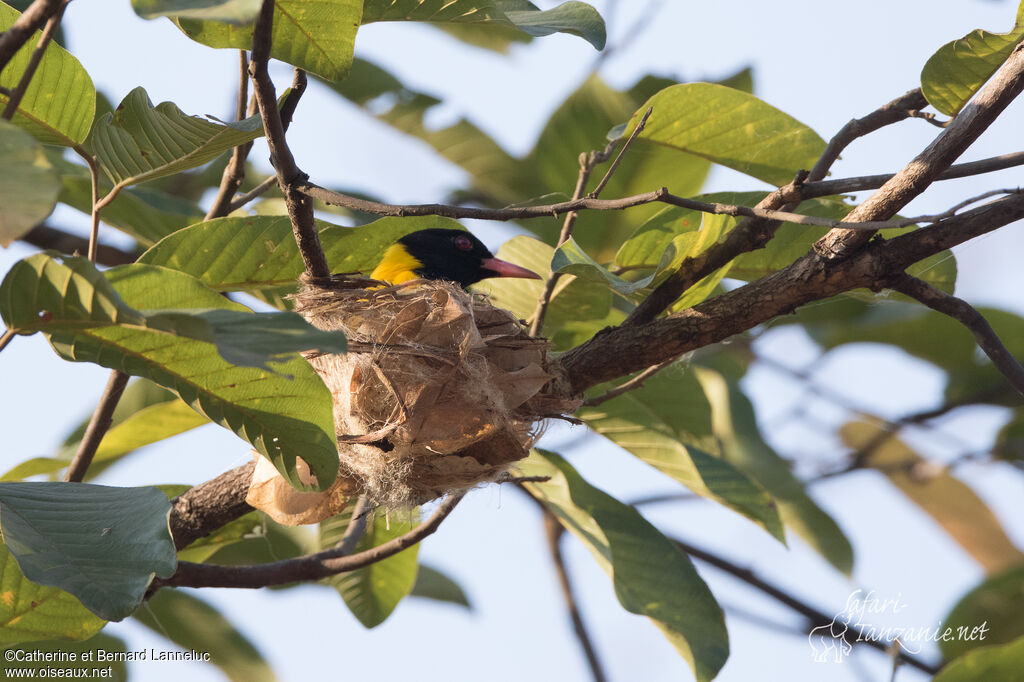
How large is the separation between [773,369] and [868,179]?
10.6 ft

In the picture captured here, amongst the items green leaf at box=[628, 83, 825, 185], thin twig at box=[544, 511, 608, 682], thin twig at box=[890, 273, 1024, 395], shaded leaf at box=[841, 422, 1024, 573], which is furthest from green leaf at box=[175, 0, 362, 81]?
shaded leaf at box=[841, 422, 1024, 573]

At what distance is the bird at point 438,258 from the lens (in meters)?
4.30

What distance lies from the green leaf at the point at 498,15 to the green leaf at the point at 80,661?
181cm

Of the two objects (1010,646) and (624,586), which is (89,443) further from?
(1010,646)

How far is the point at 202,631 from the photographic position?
3814mm

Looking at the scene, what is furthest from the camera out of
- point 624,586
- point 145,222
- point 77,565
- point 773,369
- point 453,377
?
point 773,369

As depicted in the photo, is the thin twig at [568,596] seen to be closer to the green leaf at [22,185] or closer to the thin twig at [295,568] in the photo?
the thin twig at [295,568]

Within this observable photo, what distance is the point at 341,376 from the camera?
8.43 ft

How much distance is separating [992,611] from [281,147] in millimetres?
3260

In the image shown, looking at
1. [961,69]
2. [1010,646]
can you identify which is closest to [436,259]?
[961,69]

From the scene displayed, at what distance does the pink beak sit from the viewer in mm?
3400

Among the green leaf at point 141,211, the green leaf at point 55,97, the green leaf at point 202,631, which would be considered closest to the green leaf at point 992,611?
the green leaf at point 202,631

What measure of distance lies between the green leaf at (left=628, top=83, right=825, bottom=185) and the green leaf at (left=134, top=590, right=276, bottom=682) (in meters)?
2.39

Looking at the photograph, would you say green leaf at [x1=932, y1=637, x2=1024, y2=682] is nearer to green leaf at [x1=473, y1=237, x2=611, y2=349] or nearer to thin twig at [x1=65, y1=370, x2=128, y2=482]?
green leaf at [x1=473, y1=237, x2=611, y2=349]
